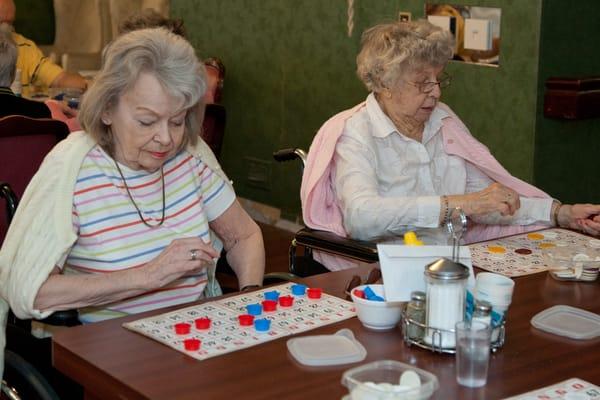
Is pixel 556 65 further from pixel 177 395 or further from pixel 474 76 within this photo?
pixel 177 395

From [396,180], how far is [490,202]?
1.19 ft

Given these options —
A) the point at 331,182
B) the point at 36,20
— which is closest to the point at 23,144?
the point at 331,182

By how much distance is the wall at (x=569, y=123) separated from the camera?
4.50m

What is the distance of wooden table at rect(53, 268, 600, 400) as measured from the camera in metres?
1.87

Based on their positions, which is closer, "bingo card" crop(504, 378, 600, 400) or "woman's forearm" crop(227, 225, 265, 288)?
"bingo card" crop(504, 378, 600, 400)

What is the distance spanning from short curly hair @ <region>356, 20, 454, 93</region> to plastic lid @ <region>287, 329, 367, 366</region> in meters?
1.30

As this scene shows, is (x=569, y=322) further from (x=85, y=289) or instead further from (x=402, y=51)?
(x=402, y=51)

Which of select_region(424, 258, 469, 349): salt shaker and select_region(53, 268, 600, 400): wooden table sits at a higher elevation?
select_region(424, 258, 469, 349): salt shaker

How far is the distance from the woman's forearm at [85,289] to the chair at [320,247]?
761 mm

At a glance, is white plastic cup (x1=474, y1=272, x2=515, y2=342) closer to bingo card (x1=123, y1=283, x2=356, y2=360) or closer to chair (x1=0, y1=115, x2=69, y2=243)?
bingo card (x1=123, y1=283, x2=356, y2=360)

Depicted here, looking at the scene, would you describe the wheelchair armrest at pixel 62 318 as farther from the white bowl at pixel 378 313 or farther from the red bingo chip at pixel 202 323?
the white bowl at pixel 378 313

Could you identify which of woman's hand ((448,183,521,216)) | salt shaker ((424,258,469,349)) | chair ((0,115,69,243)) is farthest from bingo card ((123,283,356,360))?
chair ((0,115,69,243))

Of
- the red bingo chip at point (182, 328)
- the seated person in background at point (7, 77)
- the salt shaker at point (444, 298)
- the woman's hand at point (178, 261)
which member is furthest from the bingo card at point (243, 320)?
the seated person in background at point (7, 77)

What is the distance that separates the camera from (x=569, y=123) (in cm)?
462
